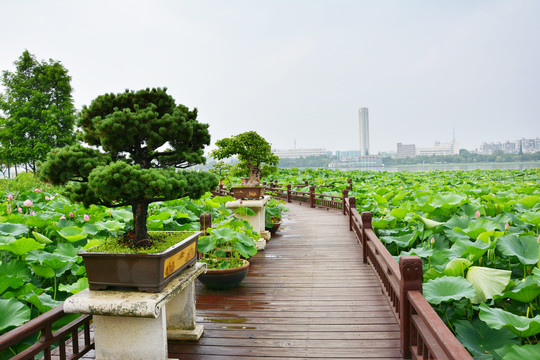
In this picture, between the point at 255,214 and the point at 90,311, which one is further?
the point at 255,214

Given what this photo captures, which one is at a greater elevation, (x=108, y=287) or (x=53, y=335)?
(x=108, y=287)

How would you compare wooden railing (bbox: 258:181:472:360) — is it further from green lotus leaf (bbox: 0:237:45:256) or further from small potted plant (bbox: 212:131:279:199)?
small potted plant (bbox: 212:131:279:199)

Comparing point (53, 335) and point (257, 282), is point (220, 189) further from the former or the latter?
point (53, 335)

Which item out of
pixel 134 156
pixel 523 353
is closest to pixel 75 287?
pixel 134 156

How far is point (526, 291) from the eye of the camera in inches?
91.4

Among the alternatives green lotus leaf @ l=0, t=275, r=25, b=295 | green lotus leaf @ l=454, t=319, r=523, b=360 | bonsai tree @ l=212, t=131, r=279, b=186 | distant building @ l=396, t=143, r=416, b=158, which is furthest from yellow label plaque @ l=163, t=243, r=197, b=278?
distant building @ l=396, t=143, r=416, b=158

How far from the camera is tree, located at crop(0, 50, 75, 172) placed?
16.2 m

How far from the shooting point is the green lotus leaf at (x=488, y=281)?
2422 millimetres

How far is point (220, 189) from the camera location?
1312 cm

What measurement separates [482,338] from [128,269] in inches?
90.7

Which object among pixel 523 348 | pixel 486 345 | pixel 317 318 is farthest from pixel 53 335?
pixel 486 345

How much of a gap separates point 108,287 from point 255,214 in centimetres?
392

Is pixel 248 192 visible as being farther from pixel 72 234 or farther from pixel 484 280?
pixel 484 280

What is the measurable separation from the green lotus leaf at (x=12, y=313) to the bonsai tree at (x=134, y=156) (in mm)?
760
